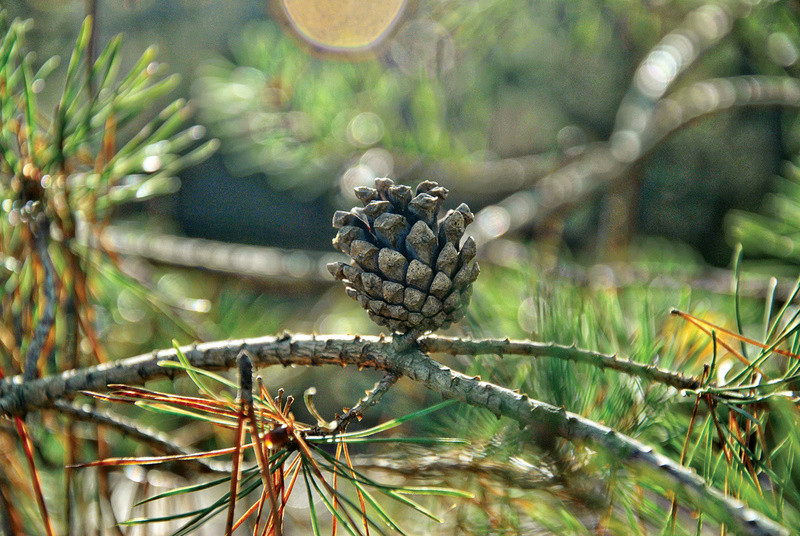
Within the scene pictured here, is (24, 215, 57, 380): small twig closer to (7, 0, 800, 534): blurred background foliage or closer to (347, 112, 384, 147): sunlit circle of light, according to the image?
(7, 0, 800, 534): blurred background foliage

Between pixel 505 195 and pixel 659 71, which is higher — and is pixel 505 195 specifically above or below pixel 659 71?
below

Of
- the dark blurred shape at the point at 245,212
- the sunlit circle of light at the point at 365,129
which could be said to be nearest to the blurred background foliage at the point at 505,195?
the sunlit circle of light at the point at 365,129

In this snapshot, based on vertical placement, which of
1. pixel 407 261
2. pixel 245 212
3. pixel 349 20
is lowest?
pixel 407 261

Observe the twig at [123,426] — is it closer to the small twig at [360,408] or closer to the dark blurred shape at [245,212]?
the small twig at [360,408]

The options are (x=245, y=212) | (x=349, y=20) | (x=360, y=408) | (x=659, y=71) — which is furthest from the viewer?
(x=245, y=212)

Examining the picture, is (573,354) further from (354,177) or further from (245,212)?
(245,212)

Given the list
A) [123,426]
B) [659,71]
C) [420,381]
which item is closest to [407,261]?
[420,381]

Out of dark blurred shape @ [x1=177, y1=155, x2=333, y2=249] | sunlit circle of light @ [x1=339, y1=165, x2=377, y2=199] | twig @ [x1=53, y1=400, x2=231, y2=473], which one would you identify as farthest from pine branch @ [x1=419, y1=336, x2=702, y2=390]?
dark blurred shape @ [x1=177, y1=155, x2=333, y2=249]
